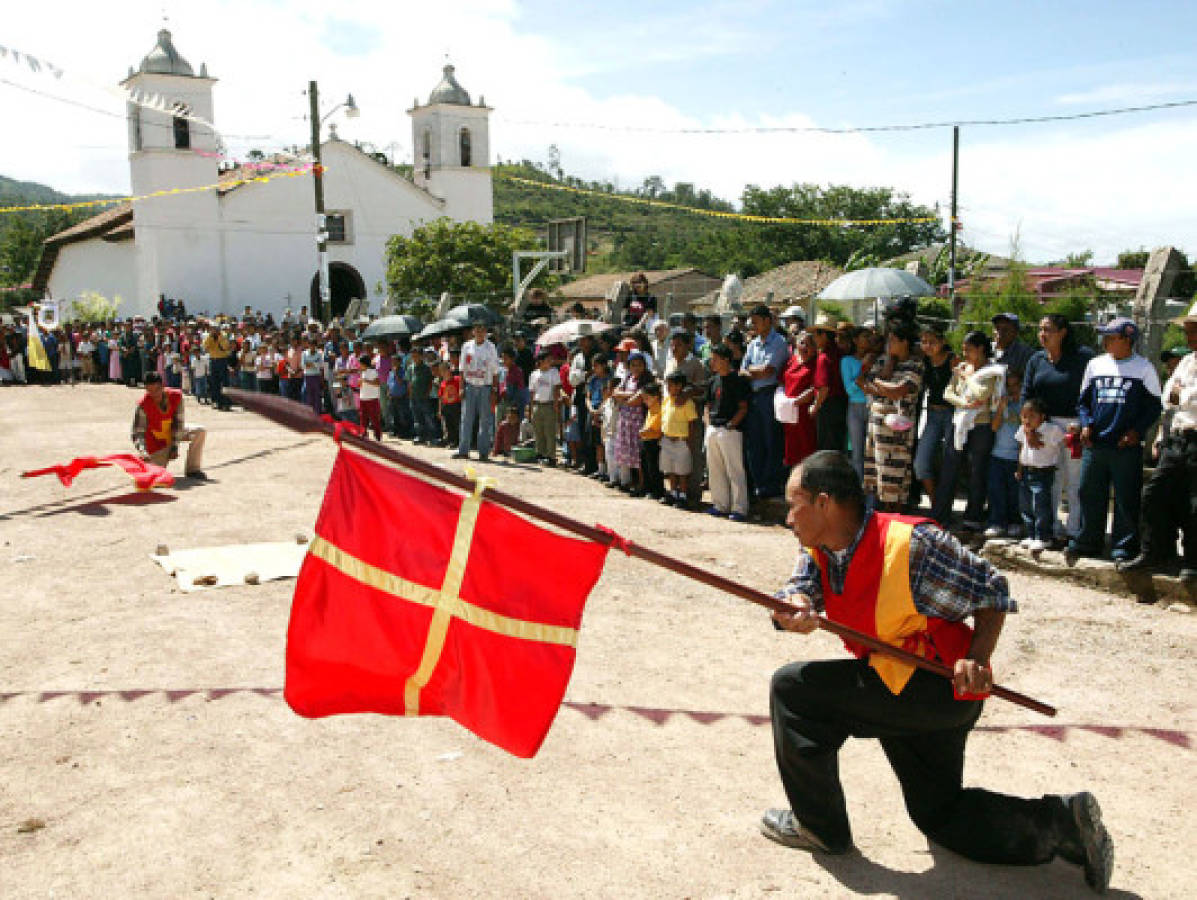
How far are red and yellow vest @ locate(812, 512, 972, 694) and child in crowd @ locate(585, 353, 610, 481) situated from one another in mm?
8866

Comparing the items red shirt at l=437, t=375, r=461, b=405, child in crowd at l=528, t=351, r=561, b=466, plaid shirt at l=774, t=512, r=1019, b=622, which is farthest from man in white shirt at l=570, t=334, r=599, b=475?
plaid shirt at l=774, t=512, r=1019, b=622

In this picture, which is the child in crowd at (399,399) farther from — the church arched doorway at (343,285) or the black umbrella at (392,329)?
the church arched doorway at (343,285)

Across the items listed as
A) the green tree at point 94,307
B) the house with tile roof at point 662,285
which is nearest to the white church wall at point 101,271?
the green tree at point 94,307

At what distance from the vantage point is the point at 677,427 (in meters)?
10.8

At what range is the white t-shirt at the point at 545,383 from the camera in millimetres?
13914

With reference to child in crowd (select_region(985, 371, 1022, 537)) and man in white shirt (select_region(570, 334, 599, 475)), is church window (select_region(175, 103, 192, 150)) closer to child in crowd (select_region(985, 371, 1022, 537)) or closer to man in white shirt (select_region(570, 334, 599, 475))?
man in white shirt (select_region(570, 334, 599, 475))

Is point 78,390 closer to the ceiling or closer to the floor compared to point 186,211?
closer to the floor

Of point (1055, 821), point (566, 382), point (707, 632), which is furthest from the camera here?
point (566, 382)

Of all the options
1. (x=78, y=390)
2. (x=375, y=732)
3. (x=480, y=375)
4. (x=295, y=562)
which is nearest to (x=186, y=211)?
(x=78, y=390)

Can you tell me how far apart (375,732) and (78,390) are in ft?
96.5

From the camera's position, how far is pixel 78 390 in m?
30.8

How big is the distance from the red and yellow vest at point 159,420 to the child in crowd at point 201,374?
565 inches

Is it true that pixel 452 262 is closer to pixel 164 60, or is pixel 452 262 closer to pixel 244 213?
pixel 244 213

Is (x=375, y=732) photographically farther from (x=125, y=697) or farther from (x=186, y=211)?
(x=186, y=211)
